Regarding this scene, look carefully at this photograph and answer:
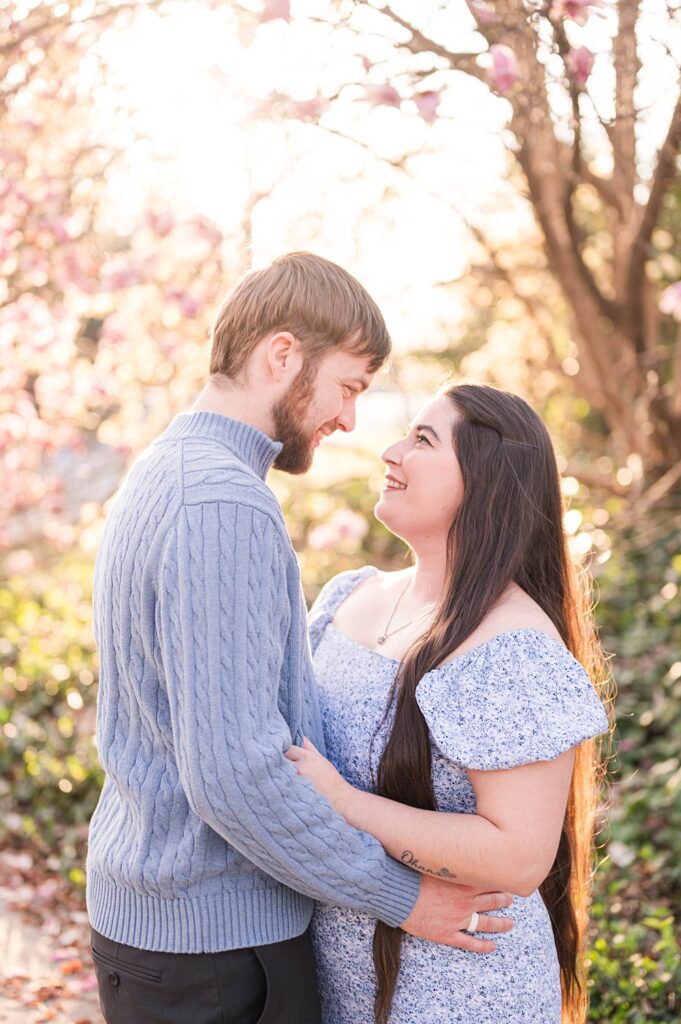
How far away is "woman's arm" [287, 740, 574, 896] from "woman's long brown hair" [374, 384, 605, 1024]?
0.11 meters

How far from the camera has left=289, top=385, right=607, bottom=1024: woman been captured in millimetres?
1689

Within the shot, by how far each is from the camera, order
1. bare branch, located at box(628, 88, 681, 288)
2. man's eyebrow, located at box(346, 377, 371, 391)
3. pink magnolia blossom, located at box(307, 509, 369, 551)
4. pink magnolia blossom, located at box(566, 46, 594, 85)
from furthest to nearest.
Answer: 1. pink magnolia blossom, located at box(307, 509, 369, 551)
2. bare branch, located at box(628, 88, 681, 288)
3. pink magnolia blossom, located at box(566, 46, 594, 85)
4. man's eyebrow, located at box(346, 377, 371, 391)

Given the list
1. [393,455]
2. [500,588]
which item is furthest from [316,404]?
[500,588]

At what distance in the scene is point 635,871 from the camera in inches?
140

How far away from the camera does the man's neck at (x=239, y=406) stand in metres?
1.76

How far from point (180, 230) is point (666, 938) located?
12.0ft

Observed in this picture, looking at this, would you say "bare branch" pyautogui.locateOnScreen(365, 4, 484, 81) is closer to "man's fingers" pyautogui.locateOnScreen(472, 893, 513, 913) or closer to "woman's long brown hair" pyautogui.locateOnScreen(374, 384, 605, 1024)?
"woman's long brown hair" pyautogui.locateOnScreen(374, 384, 605, 1024)

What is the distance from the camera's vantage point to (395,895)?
1695 millimetres

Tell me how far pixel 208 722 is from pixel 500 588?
2.14 ft

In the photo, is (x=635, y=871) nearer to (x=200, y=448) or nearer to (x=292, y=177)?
(x=200, y=448)

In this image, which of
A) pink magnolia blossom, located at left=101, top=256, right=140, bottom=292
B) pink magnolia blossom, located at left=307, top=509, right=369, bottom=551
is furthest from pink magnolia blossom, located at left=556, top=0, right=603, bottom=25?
pink magnolia blossom, located at left=307, top=509, right=369, bottom=551

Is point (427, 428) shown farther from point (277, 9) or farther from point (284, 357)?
point (277, 9)

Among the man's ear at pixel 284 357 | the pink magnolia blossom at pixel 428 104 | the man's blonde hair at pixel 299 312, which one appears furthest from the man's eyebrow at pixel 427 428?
the pink magnolia blossom at pixel 428 104

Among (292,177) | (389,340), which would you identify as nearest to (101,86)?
(292,177)
